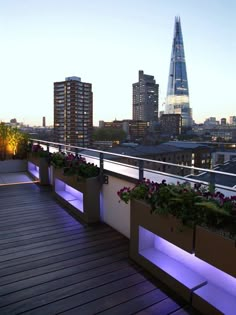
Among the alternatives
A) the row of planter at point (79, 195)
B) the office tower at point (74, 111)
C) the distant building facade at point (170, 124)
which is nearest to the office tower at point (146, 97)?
the distant building facade at point (170, 124)

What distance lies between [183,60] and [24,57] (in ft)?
245

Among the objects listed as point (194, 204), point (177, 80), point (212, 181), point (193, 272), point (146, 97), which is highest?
point (177, 80)

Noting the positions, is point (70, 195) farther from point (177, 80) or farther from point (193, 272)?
point (177, 80)

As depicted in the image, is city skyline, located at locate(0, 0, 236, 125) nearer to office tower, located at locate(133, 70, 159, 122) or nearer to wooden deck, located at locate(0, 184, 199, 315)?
wooden deck, located at locate(0, 184, 199, 315)

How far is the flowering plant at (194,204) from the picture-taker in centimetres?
202

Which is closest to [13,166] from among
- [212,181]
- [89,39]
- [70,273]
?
[70,273]

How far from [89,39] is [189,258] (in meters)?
18.3

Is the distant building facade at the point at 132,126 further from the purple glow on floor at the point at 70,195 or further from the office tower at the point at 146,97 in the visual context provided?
the purple glow on floor at the point at 70,195

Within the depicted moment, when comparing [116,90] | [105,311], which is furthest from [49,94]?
[105,311]

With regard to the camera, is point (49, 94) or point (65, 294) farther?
point (49, 94)

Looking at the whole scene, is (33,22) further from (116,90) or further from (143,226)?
(116,90)

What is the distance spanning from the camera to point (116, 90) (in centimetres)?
4941

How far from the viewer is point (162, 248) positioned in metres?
2.97

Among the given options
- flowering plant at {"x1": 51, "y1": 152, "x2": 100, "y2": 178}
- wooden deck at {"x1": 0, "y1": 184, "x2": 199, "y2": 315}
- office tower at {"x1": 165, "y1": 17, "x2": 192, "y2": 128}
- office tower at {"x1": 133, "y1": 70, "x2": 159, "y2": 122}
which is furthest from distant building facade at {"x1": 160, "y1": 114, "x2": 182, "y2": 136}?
wooden deck at {"x1": 0, "y1": 184, "x2": 199, "y2": 315}
